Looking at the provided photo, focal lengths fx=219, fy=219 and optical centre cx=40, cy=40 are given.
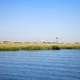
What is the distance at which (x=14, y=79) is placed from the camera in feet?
65.9

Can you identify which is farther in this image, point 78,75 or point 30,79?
point 78,75

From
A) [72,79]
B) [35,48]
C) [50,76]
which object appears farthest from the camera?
[35,48]

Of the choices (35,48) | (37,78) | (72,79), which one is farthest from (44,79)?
(35,48)

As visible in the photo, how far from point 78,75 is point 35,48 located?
130 feet

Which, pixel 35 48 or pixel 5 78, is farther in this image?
pixel 35 48

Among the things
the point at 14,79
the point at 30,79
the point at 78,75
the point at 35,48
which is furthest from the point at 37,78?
the point at 35,48

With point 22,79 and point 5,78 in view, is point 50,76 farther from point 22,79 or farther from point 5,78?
point 5,78

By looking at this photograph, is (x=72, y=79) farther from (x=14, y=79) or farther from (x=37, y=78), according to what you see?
(x=14, y=79)

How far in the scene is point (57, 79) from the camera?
19.9m

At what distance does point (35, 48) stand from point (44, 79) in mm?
40787

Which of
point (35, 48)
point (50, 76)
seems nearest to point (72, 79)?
point (50, 76)

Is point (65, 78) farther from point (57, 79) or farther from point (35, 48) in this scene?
point (35, 48)

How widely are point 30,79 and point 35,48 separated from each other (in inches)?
1603

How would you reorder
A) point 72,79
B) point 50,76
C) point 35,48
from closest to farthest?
point 72,79
point 50,76
point 35,48
